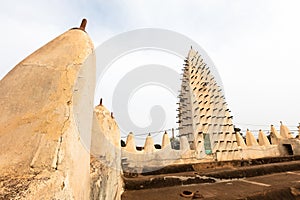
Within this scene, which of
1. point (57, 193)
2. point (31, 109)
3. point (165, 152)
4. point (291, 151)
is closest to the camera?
point (57, 193)

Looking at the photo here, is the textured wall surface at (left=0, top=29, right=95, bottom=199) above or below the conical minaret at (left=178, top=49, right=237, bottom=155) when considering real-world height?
below

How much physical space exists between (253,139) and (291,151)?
129 inches

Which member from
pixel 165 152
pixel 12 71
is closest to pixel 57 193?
pixel 12 71

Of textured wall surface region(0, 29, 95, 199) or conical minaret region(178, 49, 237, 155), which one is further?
conical minaret region(178, 49, 237, 155)

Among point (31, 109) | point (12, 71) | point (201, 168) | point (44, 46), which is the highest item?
point (44, 46)

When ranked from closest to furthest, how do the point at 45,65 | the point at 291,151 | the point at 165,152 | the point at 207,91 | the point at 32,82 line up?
the point at 32,82, the point at 45,65, the point at 165,152, the point at 291,151, the point at 207,91

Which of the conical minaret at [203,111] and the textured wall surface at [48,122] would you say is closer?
the textured wall surface at [48,122]

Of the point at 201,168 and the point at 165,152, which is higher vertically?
the point at 165,152

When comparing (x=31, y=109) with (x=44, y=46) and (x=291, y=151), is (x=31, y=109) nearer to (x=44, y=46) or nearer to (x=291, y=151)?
(x=44, y=46)

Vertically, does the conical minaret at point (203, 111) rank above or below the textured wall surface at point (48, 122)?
above

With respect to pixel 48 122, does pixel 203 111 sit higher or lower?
higher

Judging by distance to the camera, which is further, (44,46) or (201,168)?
(201,168)

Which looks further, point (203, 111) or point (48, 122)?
point (203, 111)

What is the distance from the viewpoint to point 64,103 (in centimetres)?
133
